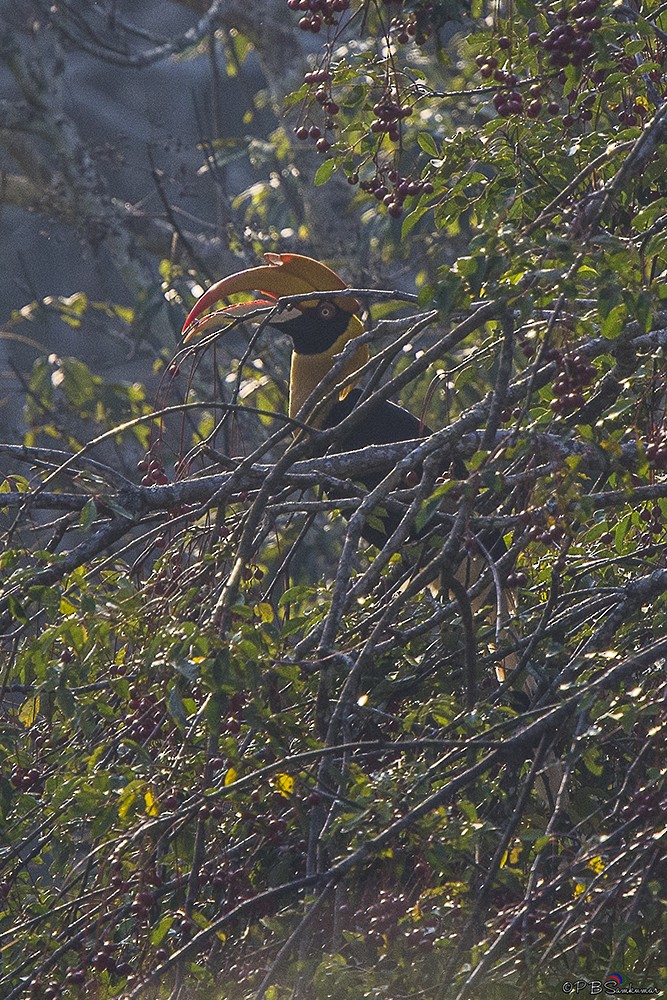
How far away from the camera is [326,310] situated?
11.2 feet

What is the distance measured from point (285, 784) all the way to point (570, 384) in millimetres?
602

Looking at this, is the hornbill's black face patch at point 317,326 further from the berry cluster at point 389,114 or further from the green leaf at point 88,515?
the green leaf at point 88,515

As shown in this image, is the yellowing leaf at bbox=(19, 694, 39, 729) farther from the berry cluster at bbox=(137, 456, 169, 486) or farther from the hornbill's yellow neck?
the hornbill's yellow neck

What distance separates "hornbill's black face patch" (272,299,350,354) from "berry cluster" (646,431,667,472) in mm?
1892

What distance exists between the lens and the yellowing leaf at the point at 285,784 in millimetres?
1548

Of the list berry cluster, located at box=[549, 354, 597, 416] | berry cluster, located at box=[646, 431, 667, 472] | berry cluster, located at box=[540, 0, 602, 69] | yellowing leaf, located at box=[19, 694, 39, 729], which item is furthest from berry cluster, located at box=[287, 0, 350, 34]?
yellowing leaf, located at box=[19, 694, 39, 729]

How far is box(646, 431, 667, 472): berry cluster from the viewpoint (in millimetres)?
1563

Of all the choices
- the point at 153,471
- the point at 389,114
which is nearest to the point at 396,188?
the point at 389,114

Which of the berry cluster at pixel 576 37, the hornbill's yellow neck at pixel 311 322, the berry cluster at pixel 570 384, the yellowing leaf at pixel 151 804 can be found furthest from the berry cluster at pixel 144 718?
the hornbill's yellow neck at pixel 311 322

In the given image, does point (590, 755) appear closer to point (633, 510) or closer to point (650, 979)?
point (650, 979)

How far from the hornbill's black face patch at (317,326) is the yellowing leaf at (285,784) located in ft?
6.51

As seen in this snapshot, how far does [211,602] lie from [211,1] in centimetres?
445

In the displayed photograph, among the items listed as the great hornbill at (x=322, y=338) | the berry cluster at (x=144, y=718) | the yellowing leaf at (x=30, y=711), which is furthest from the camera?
the great hornbill at (x=322, y=338)

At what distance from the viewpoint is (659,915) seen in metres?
1.51
